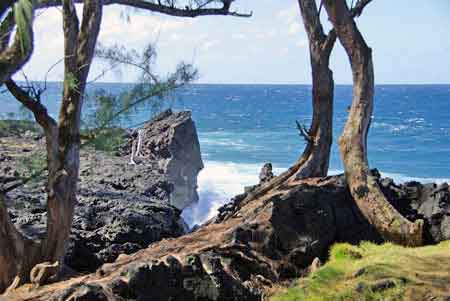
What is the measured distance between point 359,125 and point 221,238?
88.8 inches

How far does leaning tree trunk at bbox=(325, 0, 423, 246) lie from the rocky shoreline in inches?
7.0

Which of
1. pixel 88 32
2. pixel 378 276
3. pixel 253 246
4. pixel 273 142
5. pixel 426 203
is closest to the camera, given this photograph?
pixel 378 276

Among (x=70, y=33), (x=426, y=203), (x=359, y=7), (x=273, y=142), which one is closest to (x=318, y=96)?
(x=359, y=7)

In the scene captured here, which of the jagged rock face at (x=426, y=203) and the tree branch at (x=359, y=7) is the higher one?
the tree branch at (x=359, y=7)

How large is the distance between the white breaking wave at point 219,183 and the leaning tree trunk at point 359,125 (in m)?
12.0

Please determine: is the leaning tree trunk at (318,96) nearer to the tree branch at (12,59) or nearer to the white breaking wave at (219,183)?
the tree branch at (12,59)

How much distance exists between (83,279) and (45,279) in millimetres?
591

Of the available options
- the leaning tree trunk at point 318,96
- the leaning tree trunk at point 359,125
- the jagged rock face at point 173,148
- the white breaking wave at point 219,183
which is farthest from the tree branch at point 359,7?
the white breaking wave at point 219,183

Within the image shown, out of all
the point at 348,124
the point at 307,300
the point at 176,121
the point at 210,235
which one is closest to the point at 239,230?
the point at 210,235

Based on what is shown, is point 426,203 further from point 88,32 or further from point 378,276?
point 88,32

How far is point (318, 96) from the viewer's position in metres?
7.83

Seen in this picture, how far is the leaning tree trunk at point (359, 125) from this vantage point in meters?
6.83

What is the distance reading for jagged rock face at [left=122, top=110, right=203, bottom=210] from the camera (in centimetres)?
1720

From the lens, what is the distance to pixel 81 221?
775 cm
